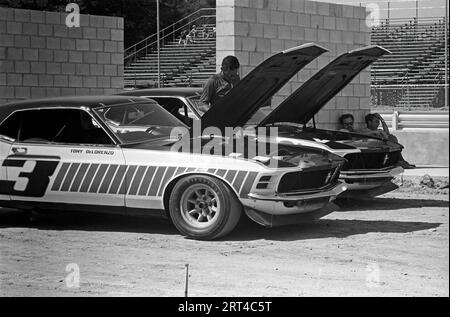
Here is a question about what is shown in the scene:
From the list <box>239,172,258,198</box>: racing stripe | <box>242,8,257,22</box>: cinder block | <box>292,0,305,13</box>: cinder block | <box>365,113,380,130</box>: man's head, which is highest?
<box>292,0,305,13</box>: cinder block

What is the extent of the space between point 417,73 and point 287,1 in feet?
74.2

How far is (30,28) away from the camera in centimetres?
1669

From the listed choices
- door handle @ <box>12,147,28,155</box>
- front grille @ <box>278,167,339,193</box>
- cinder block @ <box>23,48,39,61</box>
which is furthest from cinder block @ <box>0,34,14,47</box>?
front grille @ <box>278,167,339,193</box>

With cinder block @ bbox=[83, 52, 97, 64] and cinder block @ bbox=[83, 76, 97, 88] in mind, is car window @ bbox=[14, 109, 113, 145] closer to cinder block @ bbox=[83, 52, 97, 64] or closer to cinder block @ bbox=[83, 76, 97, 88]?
cinder block @ bbox=[83, 76, 97, 88]

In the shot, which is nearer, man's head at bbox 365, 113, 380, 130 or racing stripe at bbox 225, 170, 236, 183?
racing stripe at bbox 225, 170, 236, 183

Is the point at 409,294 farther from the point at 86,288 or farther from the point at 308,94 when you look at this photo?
the point at 308,94

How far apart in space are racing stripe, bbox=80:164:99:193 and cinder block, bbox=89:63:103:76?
313 inches

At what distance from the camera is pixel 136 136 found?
10219 millimetres

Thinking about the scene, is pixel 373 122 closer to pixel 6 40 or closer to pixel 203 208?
pixel 6 40

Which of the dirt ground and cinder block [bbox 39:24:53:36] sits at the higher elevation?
cinder block [bbox 39:24:53:36]

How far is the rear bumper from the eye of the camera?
9234 millimetres

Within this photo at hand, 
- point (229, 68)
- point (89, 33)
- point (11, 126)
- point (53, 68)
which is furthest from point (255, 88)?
point (89, 33)

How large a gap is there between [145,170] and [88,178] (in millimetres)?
655

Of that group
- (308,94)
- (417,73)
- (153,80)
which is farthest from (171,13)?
(308,94)
